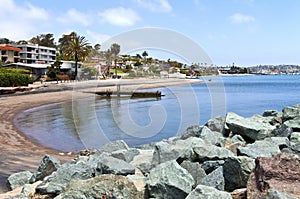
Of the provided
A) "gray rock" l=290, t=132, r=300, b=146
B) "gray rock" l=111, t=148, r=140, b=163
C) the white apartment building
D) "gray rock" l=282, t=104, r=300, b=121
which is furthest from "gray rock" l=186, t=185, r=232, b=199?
the white apartment building

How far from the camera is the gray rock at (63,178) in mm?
4859

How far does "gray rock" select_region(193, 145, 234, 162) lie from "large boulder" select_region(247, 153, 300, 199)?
0.99 meters

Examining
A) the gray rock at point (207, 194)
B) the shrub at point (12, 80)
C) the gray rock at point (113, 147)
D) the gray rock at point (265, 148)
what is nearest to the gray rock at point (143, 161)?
the gray rock at point (113, 147)

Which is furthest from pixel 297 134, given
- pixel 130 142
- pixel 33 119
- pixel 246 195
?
pixel 33 119

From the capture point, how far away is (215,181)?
13.2 ft

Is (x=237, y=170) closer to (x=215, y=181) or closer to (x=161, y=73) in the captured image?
(x=215, y=181)

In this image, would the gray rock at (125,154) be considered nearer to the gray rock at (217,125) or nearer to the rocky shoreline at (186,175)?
the rocky shoreline at (186,175)

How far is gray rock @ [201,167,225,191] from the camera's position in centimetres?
399

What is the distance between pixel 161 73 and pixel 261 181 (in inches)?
3624

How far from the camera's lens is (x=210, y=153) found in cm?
484

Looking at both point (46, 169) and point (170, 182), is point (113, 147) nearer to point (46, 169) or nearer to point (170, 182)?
point (46, 169)

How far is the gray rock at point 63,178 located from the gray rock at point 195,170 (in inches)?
55.2

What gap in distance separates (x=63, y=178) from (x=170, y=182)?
1794mm

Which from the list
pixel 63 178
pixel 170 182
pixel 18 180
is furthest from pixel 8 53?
pixel 170 182
